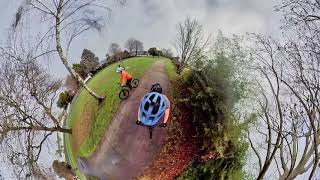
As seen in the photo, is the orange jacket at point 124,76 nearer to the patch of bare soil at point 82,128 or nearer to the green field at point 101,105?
the green field at point 101,105

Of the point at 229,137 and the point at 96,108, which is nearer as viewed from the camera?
the point at 229,137

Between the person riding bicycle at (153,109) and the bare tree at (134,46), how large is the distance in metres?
2.72

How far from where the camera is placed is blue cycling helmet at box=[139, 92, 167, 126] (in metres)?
9.92

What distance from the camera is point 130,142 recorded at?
10273mm

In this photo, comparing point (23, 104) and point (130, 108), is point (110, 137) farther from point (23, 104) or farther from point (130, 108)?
point (23, 104)

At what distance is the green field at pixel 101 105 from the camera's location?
35.0 feet

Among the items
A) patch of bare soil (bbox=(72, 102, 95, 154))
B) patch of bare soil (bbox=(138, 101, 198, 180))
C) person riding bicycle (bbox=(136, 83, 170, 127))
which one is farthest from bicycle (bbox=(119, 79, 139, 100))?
patch of bare soil (bbox=(138, 101, 198, 180))

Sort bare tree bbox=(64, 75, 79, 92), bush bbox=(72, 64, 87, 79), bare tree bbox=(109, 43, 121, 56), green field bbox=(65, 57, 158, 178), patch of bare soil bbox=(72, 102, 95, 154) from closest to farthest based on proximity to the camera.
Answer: green field bbox=(65, 57, 158, 178) < patch of bare soil bbox=(72, 102, 95, 154) < bare tree bbox=(64, 75, 79, 92) < bush bbox=(72, 64, 87, 79) < bare tree bbox=(109, 43, 121, 56)

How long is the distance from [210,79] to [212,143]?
3.78 ft

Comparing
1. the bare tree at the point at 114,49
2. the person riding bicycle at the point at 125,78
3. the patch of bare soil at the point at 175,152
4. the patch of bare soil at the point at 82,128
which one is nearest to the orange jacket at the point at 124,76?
the person riding bicycle at the point at 125,78

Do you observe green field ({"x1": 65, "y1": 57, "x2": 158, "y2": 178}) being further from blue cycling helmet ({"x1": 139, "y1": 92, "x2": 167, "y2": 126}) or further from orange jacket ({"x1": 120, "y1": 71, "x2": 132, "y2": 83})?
blue cycling helmet ({"x1": 139, "y1": 92, "x2": 167, "y2": 126})

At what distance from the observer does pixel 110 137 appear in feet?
34.6

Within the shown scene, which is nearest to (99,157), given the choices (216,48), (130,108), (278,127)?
(130,108)

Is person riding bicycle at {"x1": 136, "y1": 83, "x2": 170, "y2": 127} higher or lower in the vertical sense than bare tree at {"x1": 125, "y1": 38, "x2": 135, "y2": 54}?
lower
